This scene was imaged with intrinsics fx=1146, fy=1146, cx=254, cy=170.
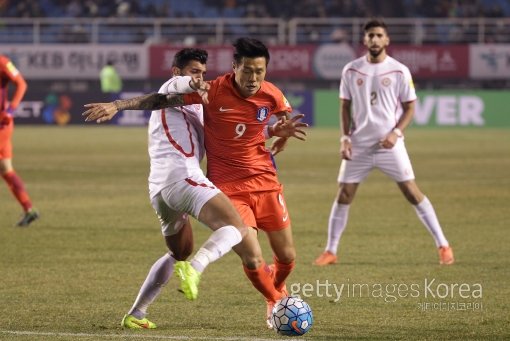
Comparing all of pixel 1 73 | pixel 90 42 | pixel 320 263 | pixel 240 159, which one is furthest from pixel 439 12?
pixel 240 159

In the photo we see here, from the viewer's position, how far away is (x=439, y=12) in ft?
133

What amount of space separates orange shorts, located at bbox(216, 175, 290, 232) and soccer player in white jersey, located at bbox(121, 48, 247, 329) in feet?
1.08

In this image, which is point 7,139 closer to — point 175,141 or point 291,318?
point 175,141

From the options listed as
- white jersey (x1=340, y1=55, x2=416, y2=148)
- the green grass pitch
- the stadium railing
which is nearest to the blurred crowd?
the stadium railing

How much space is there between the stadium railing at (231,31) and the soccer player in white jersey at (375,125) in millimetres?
26406

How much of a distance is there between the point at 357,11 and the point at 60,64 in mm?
10381

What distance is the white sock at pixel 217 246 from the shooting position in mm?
6559

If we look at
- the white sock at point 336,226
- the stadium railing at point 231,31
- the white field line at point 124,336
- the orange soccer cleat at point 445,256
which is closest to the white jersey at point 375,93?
the white sock at point 336,226

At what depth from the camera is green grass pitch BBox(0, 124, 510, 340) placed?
7809 millimetres

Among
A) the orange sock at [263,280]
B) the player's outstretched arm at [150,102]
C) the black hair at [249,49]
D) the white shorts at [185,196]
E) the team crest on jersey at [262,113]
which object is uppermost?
the black hair at [249,49]

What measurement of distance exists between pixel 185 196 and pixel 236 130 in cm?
64

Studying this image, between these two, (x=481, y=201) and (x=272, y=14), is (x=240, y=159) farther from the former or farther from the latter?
(x=272, y=14)

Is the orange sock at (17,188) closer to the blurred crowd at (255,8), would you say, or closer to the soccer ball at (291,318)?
the soccer ball at (291,318)

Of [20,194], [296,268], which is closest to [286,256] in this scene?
[296,268]
